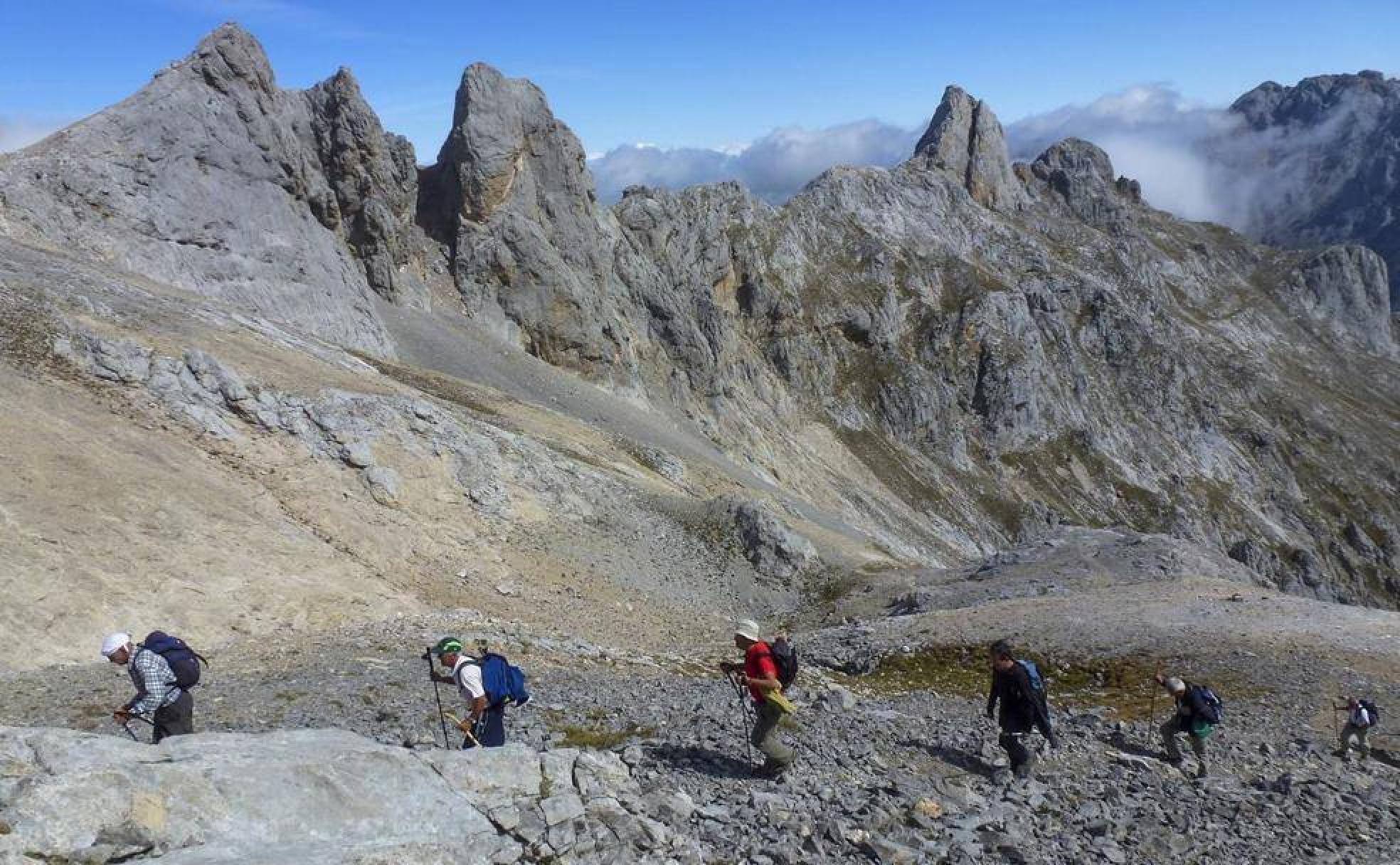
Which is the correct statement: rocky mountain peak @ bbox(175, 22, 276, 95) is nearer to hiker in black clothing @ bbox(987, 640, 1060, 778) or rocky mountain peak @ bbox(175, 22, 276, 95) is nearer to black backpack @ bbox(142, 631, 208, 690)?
black backpack @ bbox(142, 631, 208, 690)

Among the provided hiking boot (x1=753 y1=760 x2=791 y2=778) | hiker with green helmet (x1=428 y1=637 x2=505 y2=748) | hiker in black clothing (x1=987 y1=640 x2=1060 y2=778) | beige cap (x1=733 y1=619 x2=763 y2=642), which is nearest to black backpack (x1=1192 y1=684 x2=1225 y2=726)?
hiker in black clothing (x1=987 y1=640 x2=1060 y2=778)

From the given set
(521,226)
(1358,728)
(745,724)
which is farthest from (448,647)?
(521,226)

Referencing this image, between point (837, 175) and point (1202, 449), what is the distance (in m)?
83.8

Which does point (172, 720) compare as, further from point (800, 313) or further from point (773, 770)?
point (800, 313)

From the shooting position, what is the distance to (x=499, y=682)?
14.0m

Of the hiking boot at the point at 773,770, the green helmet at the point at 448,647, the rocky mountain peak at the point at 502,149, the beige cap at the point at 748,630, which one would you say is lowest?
the hiking boot at the point at 773,770

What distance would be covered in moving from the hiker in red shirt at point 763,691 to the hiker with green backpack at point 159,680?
326 inches

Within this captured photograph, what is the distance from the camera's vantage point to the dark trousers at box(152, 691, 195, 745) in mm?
13656

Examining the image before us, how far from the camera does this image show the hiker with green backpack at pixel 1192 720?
17891 millimetres

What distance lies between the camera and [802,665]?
31.8 metres

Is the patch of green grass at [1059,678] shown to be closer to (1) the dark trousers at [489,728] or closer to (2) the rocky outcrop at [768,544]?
(1) the dark trousers at [489,728]

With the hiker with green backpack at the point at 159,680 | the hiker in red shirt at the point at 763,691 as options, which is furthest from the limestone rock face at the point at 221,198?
the hiker in red shirt at the point at 763,691

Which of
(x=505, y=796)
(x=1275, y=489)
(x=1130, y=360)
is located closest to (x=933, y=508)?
(x=1130, y=360)

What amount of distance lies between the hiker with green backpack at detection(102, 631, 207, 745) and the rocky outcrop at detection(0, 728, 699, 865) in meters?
2.48
